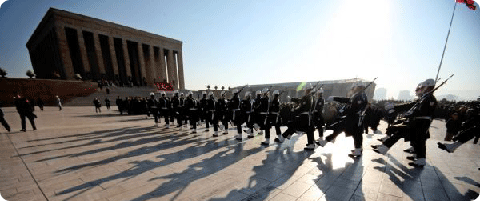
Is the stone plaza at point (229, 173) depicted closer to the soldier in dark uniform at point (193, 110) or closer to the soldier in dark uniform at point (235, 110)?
the soldier in dark uniform at point (235, 110)

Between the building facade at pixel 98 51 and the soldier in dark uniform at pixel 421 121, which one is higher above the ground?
the building facade at pixel 98 51

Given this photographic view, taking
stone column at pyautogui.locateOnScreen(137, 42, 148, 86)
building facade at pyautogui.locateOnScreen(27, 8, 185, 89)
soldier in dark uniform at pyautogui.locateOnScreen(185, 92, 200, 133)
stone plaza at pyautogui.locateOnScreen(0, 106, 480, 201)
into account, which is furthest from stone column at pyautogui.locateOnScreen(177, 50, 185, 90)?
stone plaza at pyautogui.locateOnScreen(0, 106, 480, 201)

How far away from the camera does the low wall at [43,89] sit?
21.3 m

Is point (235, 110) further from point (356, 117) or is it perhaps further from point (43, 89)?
point (43, 89)

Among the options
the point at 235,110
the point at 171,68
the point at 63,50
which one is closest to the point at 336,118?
the point at 235,110

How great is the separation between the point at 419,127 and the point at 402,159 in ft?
3.54

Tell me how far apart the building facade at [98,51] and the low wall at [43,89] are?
3.81 metres

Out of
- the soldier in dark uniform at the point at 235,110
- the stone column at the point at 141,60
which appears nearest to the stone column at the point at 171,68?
the stone column at the point at 141,60

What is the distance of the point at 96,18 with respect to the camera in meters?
34.4

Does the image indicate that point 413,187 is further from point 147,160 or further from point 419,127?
point 147,160

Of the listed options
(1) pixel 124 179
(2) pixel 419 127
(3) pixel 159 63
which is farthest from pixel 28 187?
(3) pixel 159 63

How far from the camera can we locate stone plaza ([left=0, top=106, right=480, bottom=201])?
328 cm

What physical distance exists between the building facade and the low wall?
12.5 feet

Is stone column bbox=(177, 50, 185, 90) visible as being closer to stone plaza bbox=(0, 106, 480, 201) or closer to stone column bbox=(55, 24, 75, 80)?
stone column bbox=(55, 24, 75, 80)
